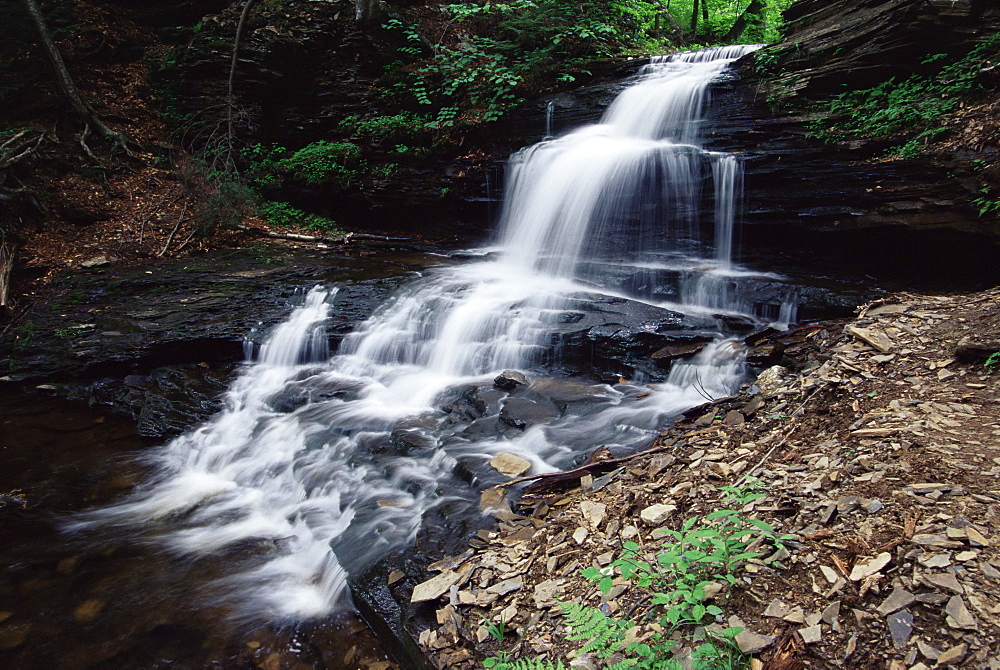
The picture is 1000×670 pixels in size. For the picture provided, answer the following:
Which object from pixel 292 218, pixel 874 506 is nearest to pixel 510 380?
pixel 874 506

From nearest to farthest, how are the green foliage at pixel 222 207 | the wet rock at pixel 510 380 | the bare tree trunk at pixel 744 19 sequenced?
1. the wet rock at pixel 510 380
2. the green foliage at pixel 222 207
3. the bare tree trunk at pixel 744 19

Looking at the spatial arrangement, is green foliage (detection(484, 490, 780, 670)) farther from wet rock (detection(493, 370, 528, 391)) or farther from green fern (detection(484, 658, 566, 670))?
wet rock (detection(493, 370, 528, 391))

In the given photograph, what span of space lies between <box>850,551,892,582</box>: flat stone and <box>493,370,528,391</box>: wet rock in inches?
146

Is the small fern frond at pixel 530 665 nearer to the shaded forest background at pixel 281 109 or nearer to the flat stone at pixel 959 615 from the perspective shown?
the flat stone at pixel 959 615

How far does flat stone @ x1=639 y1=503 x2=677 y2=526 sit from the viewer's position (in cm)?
286

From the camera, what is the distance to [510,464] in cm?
420

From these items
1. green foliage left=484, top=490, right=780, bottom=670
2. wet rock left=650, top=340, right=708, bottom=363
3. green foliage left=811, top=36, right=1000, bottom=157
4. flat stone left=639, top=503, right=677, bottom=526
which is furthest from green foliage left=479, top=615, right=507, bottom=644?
green foliage left=811, top=36, right=1000, bottom=157

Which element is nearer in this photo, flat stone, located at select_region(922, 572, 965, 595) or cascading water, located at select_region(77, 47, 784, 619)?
flat stone, located at select_region(922, 572, 965, 595)

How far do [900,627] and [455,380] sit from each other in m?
4.82

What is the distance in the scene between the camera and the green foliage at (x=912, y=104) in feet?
19.6

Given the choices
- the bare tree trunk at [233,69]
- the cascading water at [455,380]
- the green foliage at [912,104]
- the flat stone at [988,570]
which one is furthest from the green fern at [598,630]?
the bare tree trunk at [233,69]

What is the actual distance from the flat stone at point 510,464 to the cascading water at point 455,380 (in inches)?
3.7

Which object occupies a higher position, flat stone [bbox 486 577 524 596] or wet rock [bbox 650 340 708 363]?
wet rock [bbox 650 340 708 363]

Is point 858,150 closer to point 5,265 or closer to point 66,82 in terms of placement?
point 5,265
